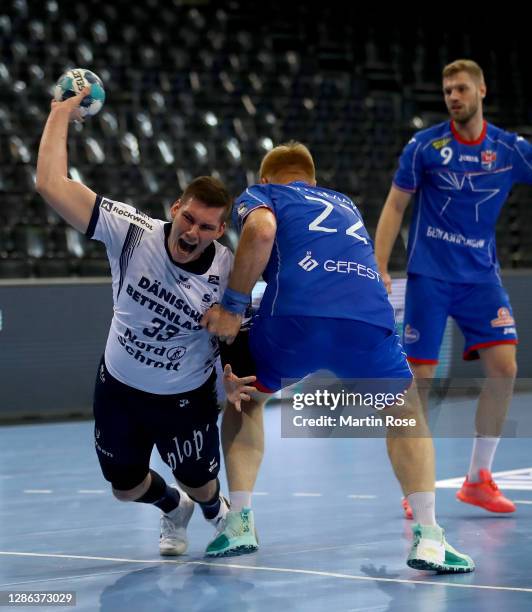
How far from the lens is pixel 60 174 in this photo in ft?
15.3

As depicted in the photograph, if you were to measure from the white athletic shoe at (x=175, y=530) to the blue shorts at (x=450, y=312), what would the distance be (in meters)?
1.72

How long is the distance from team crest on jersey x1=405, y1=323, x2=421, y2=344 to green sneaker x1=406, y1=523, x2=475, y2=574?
1961mm

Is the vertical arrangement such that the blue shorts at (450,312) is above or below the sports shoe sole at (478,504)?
above

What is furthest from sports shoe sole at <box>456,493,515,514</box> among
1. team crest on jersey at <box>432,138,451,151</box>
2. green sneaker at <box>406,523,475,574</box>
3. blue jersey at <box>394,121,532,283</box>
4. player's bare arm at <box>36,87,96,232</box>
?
player's bare arm at <box>36,87,96,232</box>

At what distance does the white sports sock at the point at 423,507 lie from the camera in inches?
185

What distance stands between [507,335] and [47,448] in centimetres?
Result: 438

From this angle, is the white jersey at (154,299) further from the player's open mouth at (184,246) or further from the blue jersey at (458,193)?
the blue jersey at (458,193)

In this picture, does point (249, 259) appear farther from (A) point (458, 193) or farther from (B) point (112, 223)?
(A) point (458, 193)

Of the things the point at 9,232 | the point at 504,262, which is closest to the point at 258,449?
the point at 9,232

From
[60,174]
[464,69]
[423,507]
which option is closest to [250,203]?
[60,174]

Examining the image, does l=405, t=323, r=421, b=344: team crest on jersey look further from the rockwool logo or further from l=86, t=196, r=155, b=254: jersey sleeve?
l=86, t=196, r=155, b=254: jersey sleeve

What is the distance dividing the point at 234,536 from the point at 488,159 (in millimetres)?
2714

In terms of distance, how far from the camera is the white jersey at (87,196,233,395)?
4.86 meters
